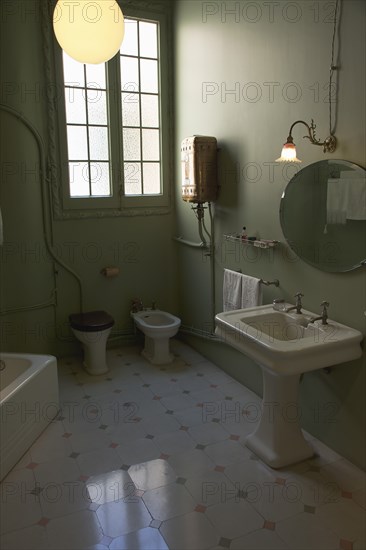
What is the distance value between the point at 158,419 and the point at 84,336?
1.05 metres

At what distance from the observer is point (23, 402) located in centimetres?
278

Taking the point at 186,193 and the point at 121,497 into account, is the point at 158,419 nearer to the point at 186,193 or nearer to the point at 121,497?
the point at 121,497

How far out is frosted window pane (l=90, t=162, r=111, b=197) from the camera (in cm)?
414

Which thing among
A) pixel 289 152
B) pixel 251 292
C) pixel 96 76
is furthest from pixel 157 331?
pixel 96 76

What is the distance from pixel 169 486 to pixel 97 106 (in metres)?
3.14

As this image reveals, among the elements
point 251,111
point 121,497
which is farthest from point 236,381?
point 251,111

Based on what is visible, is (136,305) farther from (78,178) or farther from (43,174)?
(43,174)

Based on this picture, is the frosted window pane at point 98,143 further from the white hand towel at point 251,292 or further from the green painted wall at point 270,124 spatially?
the white hand towel at point 251,292

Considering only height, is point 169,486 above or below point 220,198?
below

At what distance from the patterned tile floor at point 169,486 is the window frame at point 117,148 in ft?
5.47

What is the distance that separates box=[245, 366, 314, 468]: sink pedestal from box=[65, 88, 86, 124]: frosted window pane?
271 centimetres

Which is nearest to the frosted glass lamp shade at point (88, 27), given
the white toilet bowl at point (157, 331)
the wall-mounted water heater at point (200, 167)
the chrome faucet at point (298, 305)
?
the wall-mounted water heater at point (200, 167)

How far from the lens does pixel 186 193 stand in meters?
3.73

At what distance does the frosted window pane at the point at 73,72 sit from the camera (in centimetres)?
388
